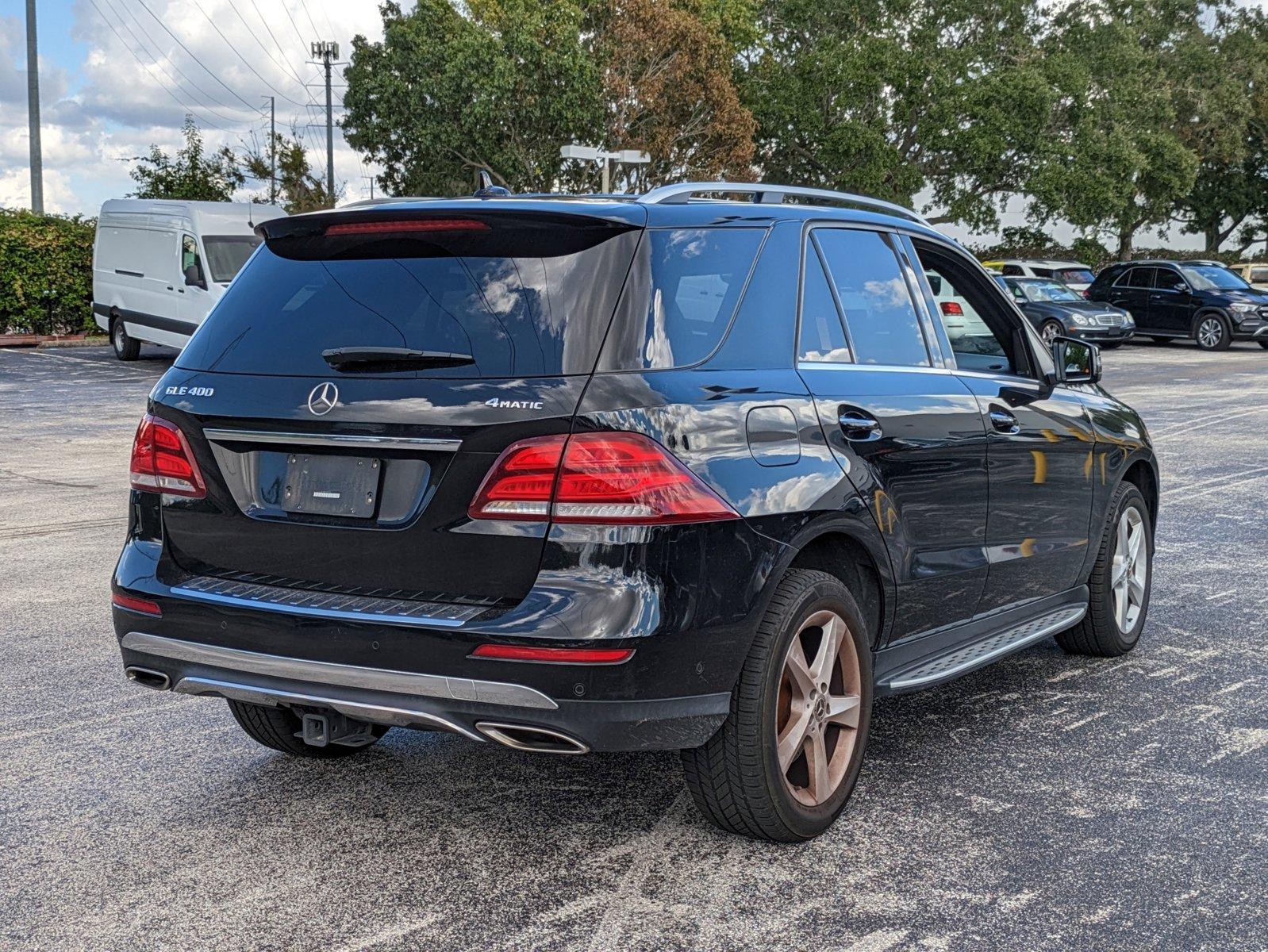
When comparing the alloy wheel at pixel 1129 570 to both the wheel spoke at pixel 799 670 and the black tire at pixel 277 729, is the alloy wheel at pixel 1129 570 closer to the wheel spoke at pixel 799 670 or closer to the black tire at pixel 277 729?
the wheel spoke at pixel 799 670

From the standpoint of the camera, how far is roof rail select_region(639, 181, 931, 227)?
413cm

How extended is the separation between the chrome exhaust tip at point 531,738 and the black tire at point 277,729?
46.4 inches

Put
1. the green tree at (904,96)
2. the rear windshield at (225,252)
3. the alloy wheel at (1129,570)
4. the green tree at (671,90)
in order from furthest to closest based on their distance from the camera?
the green tree at (904,96)
the green tree at (671,90)
the rear windshield at (225,252)
the alloy wheel at (1129,570)

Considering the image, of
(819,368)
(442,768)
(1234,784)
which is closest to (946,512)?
(819,368)

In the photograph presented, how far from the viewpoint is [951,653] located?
193 inches

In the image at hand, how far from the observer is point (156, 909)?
12.0 ft

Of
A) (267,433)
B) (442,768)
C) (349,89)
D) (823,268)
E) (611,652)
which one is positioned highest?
(349,89)

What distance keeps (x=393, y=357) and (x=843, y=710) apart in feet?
5.34

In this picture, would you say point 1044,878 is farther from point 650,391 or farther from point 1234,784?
point 650,391

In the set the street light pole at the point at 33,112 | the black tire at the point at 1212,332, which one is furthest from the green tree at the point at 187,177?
the black tire at the point at 1212,332

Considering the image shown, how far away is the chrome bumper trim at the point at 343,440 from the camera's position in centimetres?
363

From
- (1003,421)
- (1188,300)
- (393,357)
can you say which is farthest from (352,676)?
(1188,300)

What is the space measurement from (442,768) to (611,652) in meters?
1.47

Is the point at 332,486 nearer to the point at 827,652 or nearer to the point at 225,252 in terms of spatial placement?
the point at 827,652
